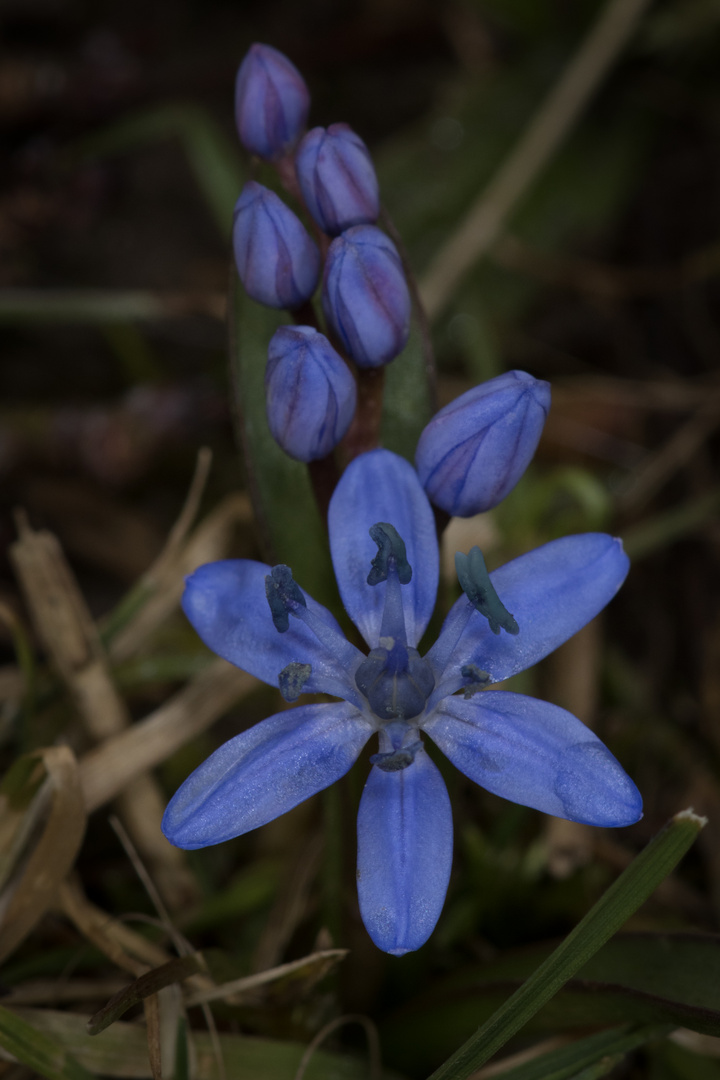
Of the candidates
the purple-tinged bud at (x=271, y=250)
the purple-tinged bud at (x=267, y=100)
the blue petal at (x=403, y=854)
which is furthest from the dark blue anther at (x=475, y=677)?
the purple-tinged bud at (x=267, y=100)

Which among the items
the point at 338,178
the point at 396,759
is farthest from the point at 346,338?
the point at 396,759

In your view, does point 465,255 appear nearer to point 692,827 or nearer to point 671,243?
point 671,243

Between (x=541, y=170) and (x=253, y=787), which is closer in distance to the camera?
(x=253, y=787)

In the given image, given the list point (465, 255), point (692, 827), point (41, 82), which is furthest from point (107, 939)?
point (41, 82)

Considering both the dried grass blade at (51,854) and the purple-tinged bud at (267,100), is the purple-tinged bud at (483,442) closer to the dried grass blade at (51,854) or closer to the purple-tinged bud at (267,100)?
the purple-tinged bud at (267,100)

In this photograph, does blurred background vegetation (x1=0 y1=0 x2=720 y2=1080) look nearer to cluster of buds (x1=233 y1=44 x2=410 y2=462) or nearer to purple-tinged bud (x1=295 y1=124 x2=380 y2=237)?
cluster of buds (x1=233 y1=44 x2=410 y2=462)
